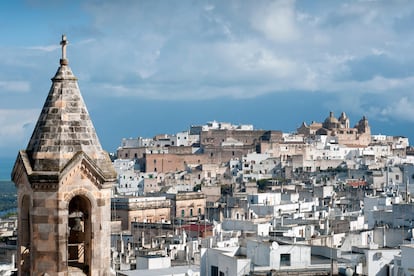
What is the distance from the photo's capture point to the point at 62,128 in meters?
11.3

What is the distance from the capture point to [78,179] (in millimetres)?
11359

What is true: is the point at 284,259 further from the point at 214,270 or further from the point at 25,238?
the point at 25,238

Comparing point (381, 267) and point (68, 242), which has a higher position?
point (68, 242)

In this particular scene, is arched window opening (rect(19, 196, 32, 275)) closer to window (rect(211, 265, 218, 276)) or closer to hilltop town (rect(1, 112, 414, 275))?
hilltop town (rect(1, 112, 414, 275))

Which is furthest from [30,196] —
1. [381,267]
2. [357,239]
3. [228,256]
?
[357,239]

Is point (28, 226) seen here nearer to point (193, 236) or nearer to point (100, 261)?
point (100, 261)

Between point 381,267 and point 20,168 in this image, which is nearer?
point 20,168

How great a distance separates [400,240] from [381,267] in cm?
1049

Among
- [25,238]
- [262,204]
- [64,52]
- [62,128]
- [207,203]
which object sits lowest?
[207,203]

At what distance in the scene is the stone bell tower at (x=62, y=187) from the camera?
36.9ft

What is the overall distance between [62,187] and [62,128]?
0.64 meters

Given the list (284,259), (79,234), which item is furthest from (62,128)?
(284,259)

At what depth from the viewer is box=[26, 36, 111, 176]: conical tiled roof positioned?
1132 centimetres

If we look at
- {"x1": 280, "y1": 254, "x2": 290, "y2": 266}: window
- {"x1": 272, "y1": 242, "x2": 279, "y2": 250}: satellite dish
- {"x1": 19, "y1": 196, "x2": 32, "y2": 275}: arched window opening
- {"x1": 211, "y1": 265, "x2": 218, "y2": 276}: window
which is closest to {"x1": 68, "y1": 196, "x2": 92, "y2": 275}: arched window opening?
{"x1": 19, "y1": 196, "x2": 32, "y2": 275}: arched window opening
